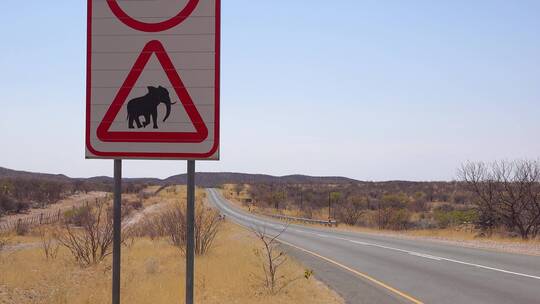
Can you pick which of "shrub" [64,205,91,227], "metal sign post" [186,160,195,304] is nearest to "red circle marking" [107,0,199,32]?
"metal sign post" [186,160,195,304]

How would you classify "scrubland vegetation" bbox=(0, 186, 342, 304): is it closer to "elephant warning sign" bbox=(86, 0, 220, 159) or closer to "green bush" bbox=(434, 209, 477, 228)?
"elephant warning sign" bbox=(86, 0, 220, 159)

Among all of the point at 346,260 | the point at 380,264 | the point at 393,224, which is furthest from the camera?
the point at 393,224

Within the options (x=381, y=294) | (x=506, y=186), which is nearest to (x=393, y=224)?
(x=506, y=186)

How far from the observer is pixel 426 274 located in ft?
46.3

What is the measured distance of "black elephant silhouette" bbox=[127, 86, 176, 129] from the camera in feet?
10.9

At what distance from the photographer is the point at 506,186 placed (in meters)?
29.8

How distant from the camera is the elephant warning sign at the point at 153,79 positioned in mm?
3322

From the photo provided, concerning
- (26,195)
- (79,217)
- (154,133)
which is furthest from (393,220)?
(154,133)

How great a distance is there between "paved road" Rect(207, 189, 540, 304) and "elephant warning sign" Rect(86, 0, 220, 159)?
316 inches

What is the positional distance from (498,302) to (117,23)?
9.17 m

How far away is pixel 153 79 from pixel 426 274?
12.2 meters

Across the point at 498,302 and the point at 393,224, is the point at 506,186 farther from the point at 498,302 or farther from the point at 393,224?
the point at 498,302

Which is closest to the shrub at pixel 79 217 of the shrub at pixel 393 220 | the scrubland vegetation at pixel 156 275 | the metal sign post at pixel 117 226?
the scrubland vegetation at pixel 156 275

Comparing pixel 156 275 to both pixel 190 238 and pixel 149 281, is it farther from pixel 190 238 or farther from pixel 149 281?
pixel 190 238
